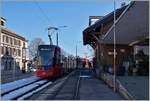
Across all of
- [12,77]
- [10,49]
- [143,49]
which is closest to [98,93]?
[143,49]

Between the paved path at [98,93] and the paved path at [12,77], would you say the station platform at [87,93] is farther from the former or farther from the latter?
the paved path at [12,77]

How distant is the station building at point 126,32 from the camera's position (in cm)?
2890

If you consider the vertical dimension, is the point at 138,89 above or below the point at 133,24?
below

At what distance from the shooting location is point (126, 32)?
36.1m

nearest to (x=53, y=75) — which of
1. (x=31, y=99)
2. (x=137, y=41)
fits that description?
(x=137, y=41)

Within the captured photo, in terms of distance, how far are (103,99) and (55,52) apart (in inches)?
815

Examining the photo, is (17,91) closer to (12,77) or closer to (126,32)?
(126,32)

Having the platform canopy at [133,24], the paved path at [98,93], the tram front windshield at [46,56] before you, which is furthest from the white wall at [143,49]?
the paved path at [98,93]

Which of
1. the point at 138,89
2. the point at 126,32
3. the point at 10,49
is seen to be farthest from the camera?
the point at 10,49

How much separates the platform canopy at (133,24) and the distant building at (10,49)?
124ft

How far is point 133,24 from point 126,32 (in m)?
3.26

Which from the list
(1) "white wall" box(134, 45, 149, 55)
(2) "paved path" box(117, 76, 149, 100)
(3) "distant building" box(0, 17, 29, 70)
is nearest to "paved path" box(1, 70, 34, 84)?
(3) "distant building" box(0, 17, 29, 70)

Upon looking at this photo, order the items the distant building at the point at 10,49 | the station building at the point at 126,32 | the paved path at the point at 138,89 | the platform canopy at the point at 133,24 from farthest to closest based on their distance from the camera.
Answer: the distant building at the point at 10,49
the station building at the point at 126,32
the platform canopy at the point at 133,24
the paved path at the point at 138,89

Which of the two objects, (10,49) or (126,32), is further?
(10,49)
